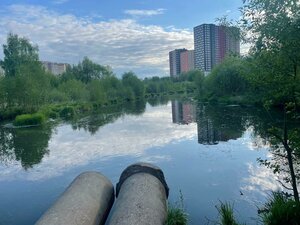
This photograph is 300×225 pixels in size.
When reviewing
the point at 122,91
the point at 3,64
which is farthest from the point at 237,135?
the point at 122,91

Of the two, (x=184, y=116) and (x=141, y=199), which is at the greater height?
(x=141, y=199)

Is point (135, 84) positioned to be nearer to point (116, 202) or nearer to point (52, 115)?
point (52, 115)

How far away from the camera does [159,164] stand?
14336 millimetres

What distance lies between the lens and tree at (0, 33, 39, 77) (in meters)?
65.9

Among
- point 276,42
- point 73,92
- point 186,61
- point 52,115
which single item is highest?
point 186,61

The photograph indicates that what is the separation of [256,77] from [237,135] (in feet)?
50.8

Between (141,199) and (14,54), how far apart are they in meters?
67.4

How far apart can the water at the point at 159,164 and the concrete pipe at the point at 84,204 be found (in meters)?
1.98

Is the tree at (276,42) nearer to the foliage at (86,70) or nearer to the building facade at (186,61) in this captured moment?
the foliage at (86,70)

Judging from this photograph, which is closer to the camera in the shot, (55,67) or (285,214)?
(285,214)

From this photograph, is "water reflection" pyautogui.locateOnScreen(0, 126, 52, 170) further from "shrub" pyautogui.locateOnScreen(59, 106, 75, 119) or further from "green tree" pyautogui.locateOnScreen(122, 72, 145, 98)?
"green tree" pyautogui.locateOnScreen(122, 72, 145, 98)

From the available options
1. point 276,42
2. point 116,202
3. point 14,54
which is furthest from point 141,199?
point 14,54

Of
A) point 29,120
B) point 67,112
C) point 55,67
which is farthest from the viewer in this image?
point 55,67

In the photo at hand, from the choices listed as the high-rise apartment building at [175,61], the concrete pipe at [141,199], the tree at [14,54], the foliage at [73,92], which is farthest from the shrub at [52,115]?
the high-rise apartment building at [175,61]
